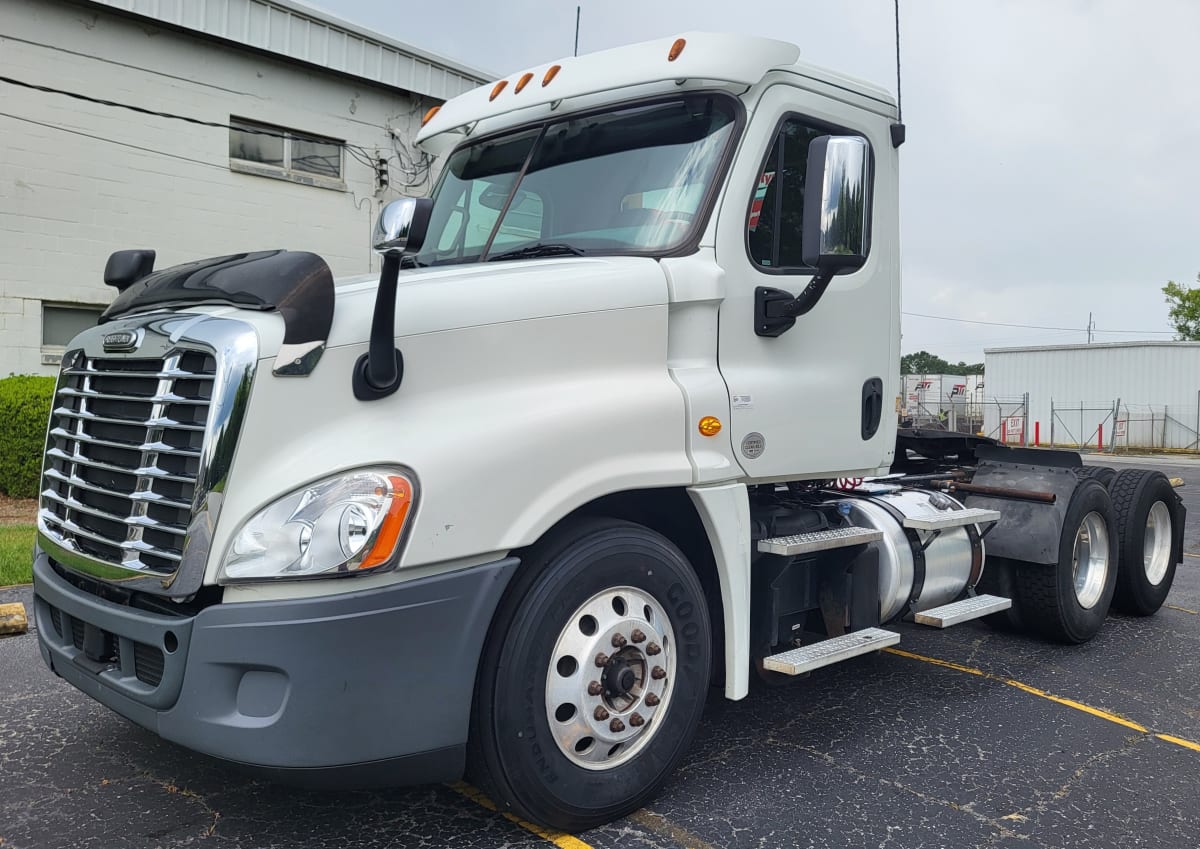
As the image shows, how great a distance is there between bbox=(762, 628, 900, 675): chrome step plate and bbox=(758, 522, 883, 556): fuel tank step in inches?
15.2

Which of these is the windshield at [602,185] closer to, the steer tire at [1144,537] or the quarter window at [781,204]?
the quarter window at [781,204]

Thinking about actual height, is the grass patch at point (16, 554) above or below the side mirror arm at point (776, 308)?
below

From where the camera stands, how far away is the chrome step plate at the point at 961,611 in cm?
470

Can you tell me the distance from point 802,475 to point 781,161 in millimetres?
1275

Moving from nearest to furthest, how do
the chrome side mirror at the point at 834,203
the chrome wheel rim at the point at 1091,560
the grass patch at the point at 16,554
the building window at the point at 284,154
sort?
1. the chrome side mirror at the point at 834,203
2. the chrome wheel rim at the point at 1091,560
3. the grass patch at the point at 16,554
4. the building window at the point at 284,154

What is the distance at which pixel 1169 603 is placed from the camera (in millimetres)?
7414

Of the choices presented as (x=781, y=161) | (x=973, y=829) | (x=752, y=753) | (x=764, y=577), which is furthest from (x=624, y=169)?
(x=973, y=829)

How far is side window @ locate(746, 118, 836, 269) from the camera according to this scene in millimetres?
3832

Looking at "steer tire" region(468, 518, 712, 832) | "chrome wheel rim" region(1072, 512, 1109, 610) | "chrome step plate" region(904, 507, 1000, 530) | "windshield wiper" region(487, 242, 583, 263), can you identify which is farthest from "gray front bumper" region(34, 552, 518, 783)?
"chrome wheel rim" region(1072, 512, 1109, 610)

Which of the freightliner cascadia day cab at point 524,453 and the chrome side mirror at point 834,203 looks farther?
the chrome side mirror at point 834,203

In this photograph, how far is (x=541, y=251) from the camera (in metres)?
3.79

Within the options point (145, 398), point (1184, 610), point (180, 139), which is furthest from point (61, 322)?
point (1184, 610)

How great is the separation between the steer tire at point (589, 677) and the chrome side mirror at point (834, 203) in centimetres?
117

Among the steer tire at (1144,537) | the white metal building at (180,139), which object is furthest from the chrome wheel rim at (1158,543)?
the white metal building at (180,139)
